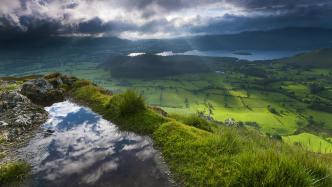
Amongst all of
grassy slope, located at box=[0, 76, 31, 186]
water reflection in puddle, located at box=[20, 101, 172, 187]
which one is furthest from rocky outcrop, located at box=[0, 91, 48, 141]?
grassy slope, located at box=[0, 76, 31, 186]

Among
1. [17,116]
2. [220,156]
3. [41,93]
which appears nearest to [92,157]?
[220,156]

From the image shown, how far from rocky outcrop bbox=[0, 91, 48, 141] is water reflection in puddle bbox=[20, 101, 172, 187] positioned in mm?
1069

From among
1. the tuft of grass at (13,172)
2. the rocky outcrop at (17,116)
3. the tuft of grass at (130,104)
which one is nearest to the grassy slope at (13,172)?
the tuft of grass at (13,172)

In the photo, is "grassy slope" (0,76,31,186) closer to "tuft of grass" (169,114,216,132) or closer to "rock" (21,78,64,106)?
"tuft of grass" (169,114,216,132)

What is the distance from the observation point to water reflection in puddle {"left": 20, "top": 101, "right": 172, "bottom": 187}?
8.98 metres

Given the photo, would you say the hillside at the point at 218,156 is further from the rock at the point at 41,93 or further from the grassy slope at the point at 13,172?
the rock at the point at 41,93

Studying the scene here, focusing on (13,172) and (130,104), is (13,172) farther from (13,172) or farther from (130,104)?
(130,104)

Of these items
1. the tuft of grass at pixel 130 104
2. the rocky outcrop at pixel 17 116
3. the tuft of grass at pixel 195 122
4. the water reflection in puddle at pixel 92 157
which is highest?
the tuft of grass at pixel 130 104

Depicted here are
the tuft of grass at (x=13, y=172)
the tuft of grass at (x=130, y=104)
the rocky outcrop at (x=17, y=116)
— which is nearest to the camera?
the tuft of grass at (x=13, y=172)

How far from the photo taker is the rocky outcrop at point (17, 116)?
13.7 meters

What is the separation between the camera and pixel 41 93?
22.0 m

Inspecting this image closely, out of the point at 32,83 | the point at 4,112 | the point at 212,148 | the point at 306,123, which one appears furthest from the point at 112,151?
the point at 306,123

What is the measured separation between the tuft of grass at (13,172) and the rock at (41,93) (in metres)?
11.9

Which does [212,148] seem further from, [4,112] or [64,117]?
[4,112]
